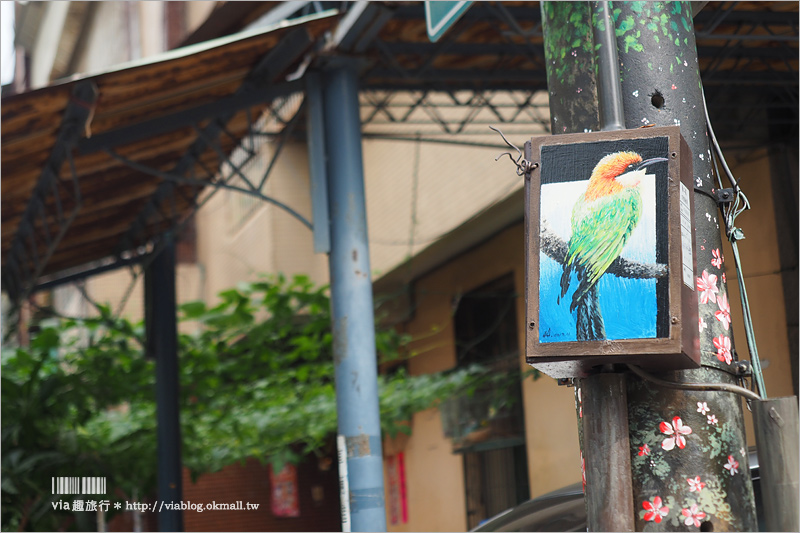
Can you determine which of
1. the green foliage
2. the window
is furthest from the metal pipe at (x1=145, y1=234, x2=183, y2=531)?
the window

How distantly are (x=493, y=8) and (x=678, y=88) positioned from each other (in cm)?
504

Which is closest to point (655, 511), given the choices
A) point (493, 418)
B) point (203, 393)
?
point (493, 418)

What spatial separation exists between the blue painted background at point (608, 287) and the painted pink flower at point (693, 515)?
367mm

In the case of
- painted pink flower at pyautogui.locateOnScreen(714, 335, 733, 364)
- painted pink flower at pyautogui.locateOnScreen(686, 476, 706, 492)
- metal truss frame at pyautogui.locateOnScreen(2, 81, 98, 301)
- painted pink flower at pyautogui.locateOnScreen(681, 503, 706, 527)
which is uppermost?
metal truss frame at pyautogui.locateOnScreen(2, 81, 98, 301)

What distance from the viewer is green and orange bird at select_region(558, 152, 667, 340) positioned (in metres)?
1.89

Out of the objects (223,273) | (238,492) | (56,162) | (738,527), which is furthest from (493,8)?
(223,273)

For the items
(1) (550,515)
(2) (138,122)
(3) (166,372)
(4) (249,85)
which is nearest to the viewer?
(1) (550,515)

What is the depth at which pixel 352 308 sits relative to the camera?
6723mm

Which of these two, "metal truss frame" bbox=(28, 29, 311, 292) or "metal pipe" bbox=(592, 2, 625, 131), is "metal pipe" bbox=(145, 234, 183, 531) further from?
"metal pipe" bbox=(592, 2, 625, 131)

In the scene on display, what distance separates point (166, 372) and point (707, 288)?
32.6 ft

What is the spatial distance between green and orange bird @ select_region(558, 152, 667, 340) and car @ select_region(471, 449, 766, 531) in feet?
12.4

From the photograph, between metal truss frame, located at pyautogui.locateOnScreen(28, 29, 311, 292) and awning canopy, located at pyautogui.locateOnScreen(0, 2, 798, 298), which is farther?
metal truss frame, located at pyautogui.locateOnScreen(28, 29, 311, 292)

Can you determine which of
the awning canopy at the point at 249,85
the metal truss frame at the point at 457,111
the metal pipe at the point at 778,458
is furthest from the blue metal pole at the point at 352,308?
the metal pipe at the point at 778,458

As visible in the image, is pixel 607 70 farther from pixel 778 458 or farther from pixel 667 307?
pixel 778 458
